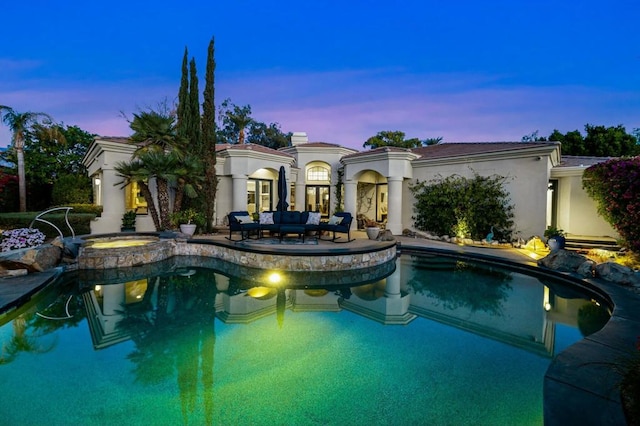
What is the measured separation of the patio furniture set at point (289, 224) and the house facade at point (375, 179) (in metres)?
3.71

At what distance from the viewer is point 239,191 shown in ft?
48.3

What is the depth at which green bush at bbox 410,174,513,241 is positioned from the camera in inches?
508

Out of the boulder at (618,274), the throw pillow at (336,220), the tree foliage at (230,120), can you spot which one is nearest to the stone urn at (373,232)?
the throw pillow at (336,220)

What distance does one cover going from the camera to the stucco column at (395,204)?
49.2ft

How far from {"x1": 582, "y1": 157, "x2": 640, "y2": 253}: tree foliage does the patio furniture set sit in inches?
301

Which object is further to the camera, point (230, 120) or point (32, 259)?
point (230, 120)

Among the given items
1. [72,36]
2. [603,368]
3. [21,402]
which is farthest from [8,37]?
[603,368]

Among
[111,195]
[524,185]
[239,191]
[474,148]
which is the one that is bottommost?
[111,195]

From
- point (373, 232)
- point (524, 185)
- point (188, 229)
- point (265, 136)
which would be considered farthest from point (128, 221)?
point (265, 136)

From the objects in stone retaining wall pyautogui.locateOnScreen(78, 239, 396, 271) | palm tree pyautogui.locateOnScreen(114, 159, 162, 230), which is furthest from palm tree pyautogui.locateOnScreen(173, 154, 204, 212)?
stone retaining wall pyautogui.locateOnScreen(78, 239, 396, 271)

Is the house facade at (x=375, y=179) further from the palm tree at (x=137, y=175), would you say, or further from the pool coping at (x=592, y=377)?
the pool coping at (x=592, y=377)

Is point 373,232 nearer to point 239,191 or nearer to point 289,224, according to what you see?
point 289,224

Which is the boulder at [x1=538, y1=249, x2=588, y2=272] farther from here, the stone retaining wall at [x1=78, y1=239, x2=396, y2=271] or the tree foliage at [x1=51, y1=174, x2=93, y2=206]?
the tree foliage at [x1=51, y1=174, x2=93, y2=206]

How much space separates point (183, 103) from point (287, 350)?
40.3 ft
